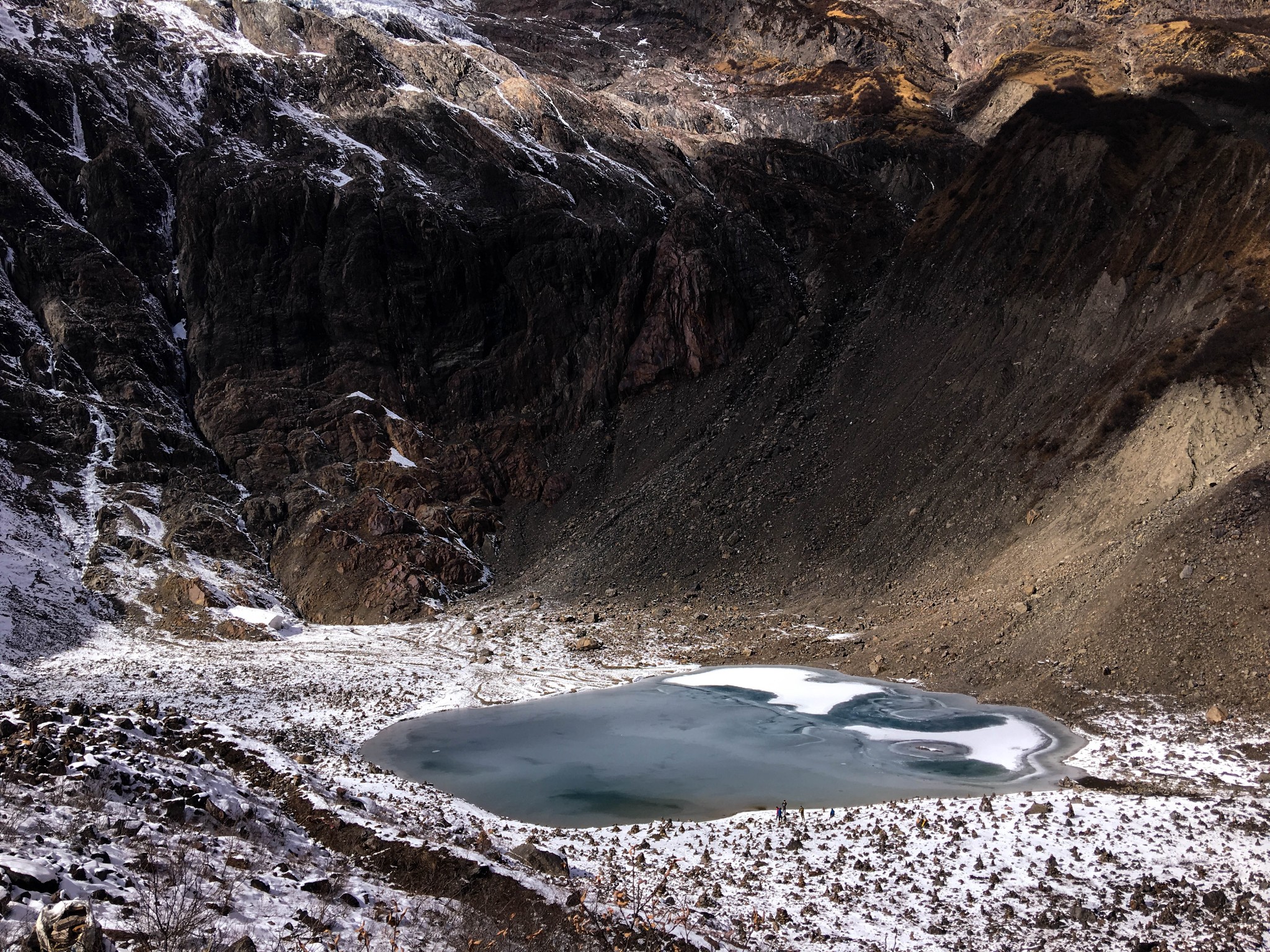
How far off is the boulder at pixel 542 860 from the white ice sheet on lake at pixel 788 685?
1393 centimetres

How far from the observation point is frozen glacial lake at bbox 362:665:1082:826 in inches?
698

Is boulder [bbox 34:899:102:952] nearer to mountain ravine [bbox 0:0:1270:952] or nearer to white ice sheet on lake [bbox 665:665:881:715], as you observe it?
mountain ravine [bbox 0:0:1270:952]

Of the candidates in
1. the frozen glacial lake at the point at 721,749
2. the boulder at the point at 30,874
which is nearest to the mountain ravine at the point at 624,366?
the frozen glacial lake at the point at 721,749

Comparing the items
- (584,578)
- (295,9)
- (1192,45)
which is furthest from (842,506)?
(295,9)

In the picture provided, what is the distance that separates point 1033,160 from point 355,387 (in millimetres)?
47231

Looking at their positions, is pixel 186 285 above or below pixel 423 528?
above

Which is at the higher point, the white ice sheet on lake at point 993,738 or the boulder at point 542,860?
the boulder at point 542,860

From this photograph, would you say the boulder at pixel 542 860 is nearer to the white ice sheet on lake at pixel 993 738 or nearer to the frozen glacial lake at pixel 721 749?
the frozen glacial lake at pixel 721 749

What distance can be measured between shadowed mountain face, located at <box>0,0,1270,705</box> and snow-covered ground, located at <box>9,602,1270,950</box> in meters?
8.10

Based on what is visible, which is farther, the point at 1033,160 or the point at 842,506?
the point at 1033,160

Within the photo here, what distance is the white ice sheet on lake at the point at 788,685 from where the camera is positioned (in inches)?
1023

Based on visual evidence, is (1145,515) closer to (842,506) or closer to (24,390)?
(842,506)

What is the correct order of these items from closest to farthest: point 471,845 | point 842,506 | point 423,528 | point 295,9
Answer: point 471,845 < point 842,506 < point 423,528 < point 295,9

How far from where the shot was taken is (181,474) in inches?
2003
